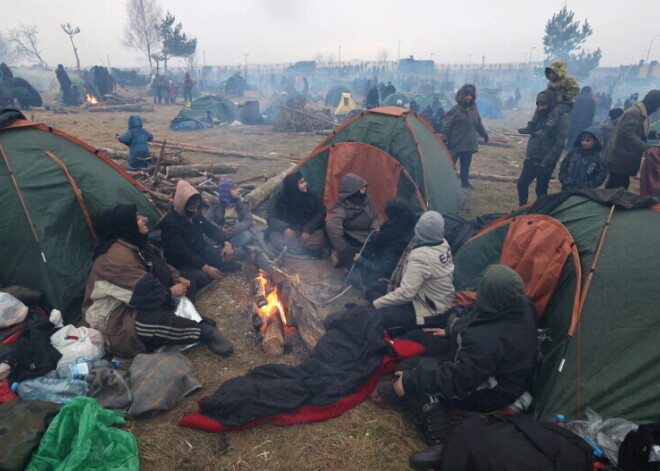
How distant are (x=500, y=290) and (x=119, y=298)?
3965 mm

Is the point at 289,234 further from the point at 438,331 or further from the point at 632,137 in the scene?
the point at 632,137

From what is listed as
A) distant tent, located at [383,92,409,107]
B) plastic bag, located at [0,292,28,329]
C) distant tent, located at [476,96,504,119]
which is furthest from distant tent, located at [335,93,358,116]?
plastic bag, located at [0,292,28,329]

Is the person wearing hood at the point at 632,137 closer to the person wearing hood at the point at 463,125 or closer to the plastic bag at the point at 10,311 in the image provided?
the person wearing hood at the point at 463,125

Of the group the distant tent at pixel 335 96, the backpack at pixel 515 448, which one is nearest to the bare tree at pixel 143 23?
the distant tent at pixel 335 96

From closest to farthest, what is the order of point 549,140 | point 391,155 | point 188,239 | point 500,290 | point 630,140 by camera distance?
point 500,290, point 188,239, point 630,140, point 391,155, point 549,140

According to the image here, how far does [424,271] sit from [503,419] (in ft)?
5.43

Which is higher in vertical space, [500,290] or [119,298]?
[500,290]

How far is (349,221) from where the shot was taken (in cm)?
632

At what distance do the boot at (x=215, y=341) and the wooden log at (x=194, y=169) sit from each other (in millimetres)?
6127

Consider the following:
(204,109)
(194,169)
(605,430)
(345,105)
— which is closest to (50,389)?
(605,430)

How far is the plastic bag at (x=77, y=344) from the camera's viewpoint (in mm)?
3818

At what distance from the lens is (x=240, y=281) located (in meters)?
5.98

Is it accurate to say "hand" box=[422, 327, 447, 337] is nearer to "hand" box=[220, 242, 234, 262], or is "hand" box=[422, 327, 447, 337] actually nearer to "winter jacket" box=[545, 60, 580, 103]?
"hand" box=[220, 242, 234, 262]

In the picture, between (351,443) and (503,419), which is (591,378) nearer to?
(503,419)
